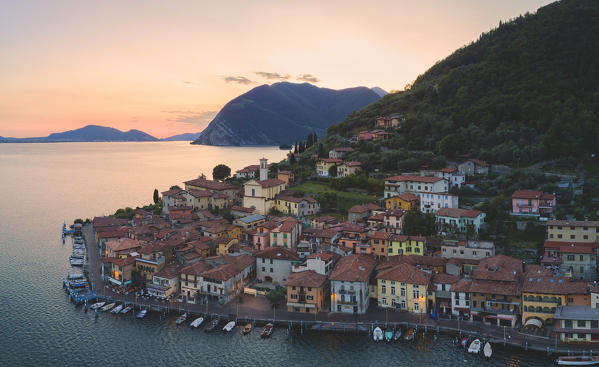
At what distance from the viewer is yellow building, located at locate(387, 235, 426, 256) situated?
4388 cm

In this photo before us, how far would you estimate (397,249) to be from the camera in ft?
146

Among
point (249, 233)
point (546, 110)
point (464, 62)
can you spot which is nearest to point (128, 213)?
point (249, 233)

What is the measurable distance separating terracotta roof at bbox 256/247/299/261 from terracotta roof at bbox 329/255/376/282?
484cm

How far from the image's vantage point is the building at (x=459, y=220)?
47031 millimetres

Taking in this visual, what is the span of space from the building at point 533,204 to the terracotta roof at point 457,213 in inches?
194

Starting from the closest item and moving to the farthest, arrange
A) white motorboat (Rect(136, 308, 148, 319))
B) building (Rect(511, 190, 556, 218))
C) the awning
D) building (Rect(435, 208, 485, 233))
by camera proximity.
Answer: the awning
white motorboat (Rect(136, 308, 148, 319))
building (Rect(435, 208, 485, 233))
building (Rect(511, 190, 556, 218))

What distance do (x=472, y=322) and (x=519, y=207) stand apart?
20569mm

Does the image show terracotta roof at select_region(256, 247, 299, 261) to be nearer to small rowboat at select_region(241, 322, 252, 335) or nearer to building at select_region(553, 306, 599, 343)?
small rowboat at select_region(241, 322, 252, 335)

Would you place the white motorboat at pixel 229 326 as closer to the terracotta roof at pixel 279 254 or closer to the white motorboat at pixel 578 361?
the terracotta roof at pixel 279 254

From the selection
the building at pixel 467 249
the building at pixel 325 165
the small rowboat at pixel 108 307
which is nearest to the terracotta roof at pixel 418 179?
the building at pixel 467 249

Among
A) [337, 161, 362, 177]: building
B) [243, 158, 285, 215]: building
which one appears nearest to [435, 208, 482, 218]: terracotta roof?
[337, 161, 362, 177]: building

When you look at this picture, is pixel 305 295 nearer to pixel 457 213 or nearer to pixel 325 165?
pixel 457 213

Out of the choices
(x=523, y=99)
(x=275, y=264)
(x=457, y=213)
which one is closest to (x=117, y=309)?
(x=275, y=264)

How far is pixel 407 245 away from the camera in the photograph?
145ft
